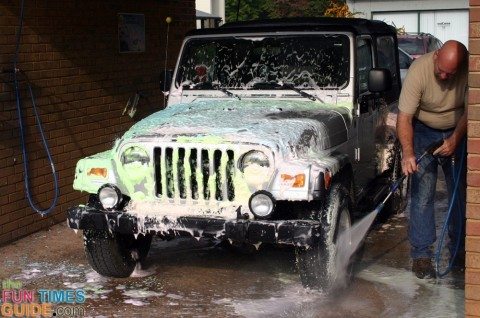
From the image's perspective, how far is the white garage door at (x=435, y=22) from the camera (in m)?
27.5

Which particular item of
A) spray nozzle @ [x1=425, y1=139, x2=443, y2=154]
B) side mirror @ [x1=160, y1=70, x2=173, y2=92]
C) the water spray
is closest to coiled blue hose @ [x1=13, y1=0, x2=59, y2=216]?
side mirror @ [x1=160, y1=70, x2=173, y2=92]

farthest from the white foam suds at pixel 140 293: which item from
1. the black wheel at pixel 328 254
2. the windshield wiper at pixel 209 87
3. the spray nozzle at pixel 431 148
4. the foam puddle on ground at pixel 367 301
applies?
the spray nozzle at pixel 431 148

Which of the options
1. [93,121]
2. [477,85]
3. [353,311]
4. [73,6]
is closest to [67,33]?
[73,6]

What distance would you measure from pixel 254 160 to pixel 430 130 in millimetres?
1590

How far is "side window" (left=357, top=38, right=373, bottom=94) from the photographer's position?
21.8 feet

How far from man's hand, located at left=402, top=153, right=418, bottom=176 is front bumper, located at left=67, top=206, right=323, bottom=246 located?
90 cm

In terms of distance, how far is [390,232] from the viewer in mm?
7488

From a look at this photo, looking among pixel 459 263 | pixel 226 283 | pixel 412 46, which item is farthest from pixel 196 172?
pixel 412 46

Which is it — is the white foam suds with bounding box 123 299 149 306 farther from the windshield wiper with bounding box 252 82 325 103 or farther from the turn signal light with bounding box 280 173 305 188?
the windshield wiper with bounding box 252 82 325 103

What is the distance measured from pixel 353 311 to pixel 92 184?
200cm

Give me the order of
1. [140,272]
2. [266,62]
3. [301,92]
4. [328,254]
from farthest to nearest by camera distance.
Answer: [266,62] < [301,92] < [140,272] < [328,254]

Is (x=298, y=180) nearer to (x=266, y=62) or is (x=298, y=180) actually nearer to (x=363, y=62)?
(x=266, y=62)

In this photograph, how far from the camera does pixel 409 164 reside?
567 cm

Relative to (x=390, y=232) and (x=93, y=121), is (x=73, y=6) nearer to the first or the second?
(x=93, y=121)
